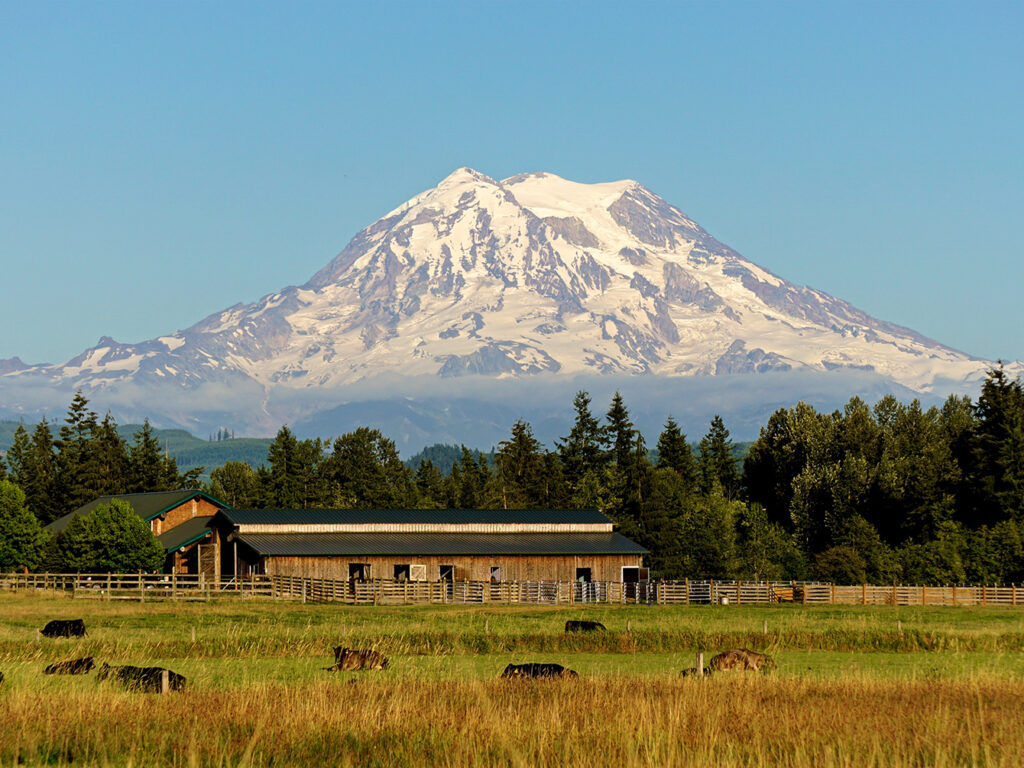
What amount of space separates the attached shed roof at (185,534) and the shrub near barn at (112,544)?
10.3ft

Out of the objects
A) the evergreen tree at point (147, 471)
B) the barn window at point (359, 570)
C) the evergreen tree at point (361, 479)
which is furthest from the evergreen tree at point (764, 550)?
the evergreen tree at point (147, 471)

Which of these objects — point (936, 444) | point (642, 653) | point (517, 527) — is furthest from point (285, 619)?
point (936, 444)

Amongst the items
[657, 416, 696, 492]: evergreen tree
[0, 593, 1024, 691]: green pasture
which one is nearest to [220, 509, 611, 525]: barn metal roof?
[0, 593, 1024, 691]: green pasture

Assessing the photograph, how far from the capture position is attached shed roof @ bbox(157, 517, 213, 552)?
274 ft

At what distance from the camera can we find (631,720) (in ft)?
69.1

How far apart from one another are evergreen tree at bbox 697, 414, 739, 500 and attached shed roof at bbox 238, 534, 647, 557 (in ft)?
234

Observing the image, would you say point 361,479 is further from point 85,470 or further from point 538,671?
point 538,671

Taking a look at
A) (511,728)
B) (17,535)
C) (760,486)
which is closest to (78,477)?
(17,535)

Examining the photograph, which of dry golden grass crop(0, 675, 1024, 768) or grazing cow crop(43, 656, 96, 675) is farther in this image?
grazing cow crop(43, 656, 96, 675)

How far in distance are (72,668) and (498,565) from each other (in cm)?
4871

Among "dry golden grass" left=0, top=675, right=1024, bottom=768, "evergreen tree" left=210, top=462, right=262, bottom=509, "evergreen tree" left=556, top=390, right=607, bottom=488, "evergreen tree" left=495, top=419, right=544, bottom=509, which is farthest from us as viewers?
"evergreen tree" left=210, top=462, right=262, bottom=509

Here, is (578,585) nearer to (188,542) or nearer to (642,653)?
(188,542)

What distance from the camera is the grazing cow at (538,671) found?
27.9 m

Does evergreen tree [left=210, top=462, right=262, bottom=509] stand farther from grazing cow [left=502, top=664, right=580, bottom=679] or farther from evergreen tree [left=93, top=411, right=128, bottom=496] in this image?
grazing cow [left=502, top=664, right=580, bottom=679]
